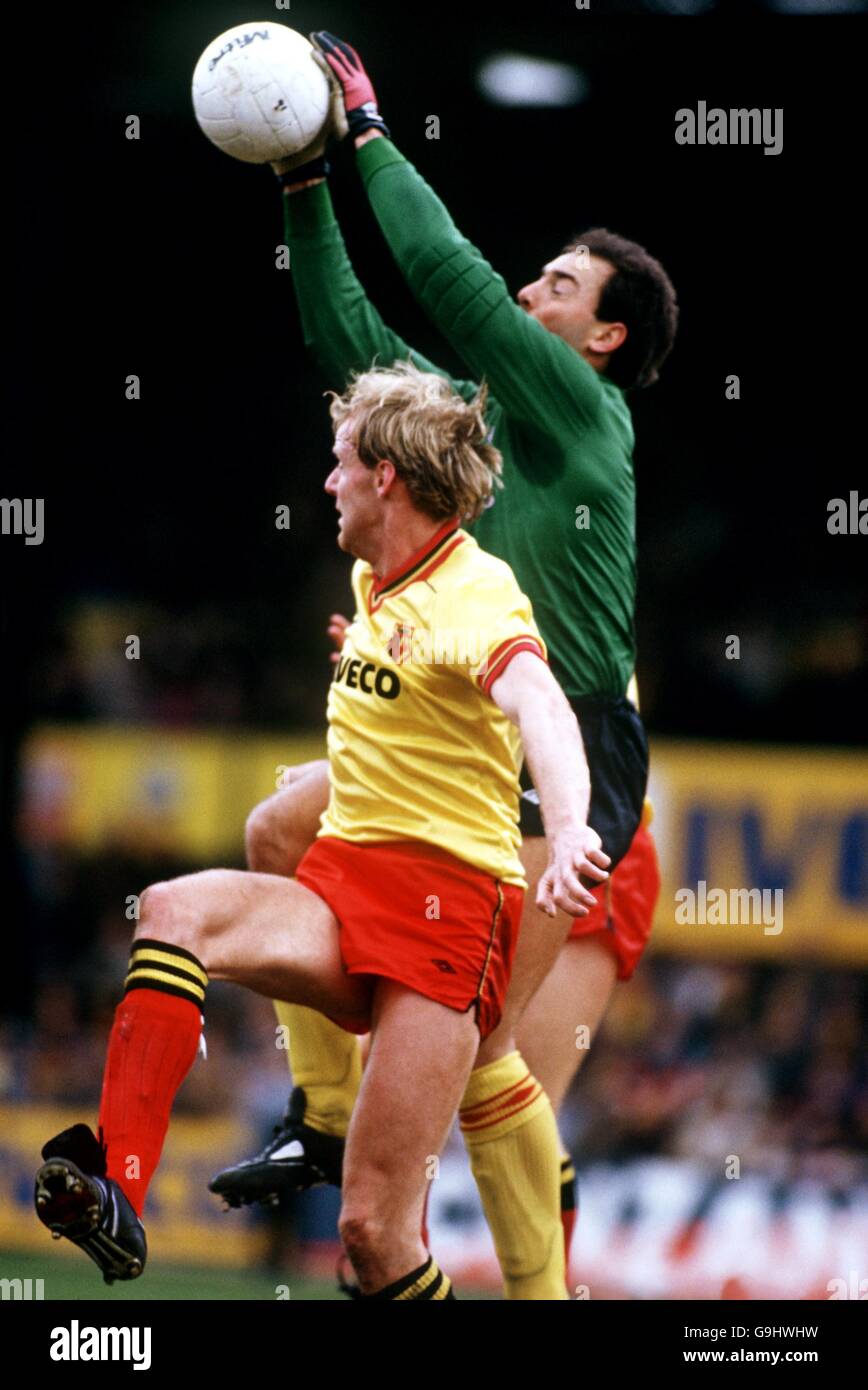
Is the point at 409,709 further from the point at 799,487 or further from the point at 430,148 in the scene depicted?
the point at 799,487

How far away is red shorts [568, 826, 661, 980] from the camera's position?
19.8ft

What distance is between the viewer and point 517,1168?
544cm

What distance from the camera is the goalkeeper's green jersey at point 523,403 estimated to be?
5.43 meters

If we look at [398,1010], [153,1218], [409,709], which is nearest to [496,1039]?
[398,1010]

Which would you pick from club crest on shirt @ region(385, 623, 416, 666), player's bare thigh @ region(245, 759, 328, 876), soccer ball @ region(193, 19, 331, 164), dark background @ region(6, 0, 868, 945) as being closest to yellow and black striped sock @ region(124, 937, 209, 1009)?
club crest on shirt @ region(385, 623, 416, 666)

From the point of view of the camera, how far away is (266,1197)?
5.51 m

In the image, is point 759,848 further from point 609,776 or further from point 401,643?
point 401,643

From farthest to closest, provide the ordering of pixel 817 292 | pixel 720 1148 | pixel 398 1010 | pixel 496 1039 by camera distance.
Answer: pixel 817 292
pixel 720 1148
pixel 496 1039
pixel 398 1010

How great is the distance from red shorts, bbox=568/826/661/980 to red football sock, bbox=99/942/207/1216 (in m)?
1.69

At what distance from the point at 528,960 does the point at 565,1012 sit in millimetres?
570

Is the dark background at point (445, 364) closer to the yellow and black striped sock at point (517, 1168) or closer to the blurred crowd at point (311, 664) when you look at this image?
the blurred crowd at point (311, 664)

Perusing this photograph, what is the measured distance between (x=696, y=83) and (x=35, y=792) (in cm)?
677

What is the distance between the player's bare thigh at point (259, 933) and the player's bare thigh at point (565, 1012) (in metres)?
1.07

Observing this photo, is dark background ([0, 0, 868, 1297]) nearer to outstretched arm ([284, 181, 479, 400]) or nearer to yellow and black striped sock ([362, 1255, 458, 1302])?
outstretched arm ([284, 181, 479, 400])
